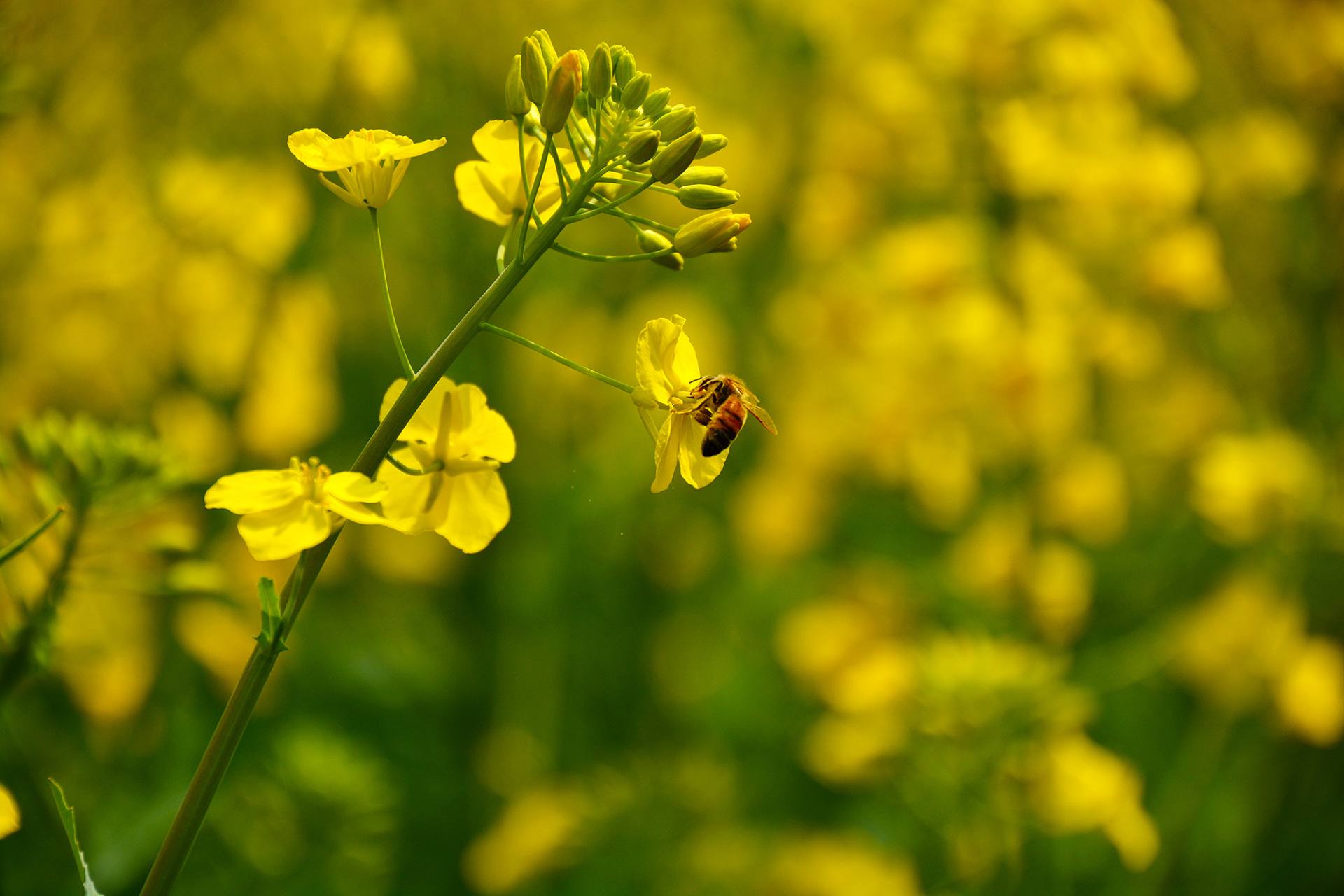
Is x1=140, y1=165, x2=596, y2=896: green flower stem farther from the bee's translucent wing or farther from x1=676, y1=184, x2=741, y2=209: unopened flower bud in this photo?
the bee's translucent wing

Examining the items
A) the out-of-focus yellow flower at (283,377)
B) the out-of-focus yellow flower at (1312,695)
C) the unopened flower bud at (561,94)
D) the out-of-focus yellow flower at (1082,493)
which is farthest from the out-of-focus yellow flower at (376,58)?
the out-of-focus yellow flower at (1312,695)

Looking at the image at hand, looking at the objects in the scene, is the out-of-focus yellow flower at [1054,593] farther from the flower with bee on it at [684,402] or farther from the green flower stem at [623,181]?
the green flower stem at [623,181]

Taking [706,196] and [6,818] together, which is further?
[706,196]

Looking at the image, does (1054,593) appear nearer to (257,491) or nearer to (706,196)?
(706,196)

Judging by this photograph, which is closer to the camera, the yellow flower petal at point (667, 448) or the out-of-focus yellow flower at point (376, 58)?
the yellow flower petal at point (667, 448)

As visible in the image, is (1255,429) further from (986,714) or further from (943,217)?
(986,714)

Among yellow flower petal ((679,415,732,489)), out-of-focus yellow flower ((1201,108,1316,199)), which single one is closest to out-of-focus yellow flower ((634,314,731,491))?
yellow flower petal ((679,415,732,489))

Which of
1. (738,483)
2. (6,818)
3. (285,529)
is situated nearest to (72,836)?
(6,818)

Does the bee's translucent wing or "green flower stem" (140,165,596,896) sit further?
the bee's translucent wing
